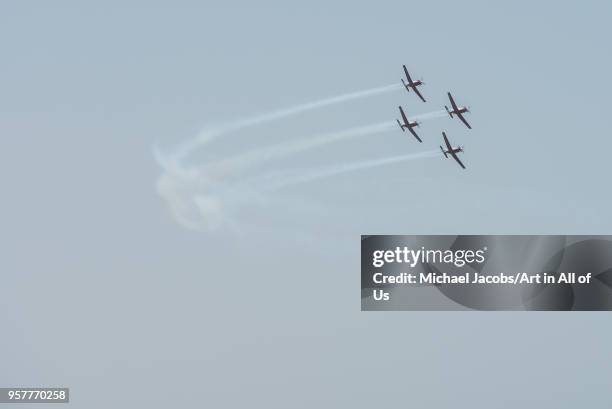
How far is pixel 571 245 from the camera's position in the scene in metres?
160

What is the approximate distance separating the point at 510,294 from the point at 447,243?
10.2 metres

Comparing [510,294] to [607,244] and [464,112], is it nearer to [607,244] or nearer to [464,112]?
[607,244]

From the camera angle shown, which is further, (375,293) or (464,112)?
(464,112)

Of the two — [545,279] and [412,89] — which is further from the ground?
[412,89]

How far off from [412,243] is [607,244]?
26.2 m

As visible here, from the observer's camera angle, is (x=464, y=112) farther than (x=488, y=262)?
Yes

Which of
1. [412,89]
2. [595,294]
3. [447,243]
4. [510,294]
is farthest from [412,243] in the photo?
[412,89]

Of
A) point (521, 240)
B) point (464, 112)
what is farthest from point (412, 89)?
point (521, 240)

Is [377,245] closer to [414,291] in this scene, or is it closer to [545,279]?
[414,291]

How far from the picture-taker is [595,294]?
157 meters

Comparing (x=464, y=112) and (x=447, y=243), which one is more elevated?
(x=464, y=112)

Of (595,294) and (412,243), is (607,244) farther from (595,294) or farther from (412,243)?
(412,243)

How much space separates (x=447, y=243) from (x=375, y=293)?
1058 cm

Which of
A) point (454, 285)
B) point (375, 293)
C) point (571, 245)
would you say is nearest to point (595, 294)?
point (571, 245)
